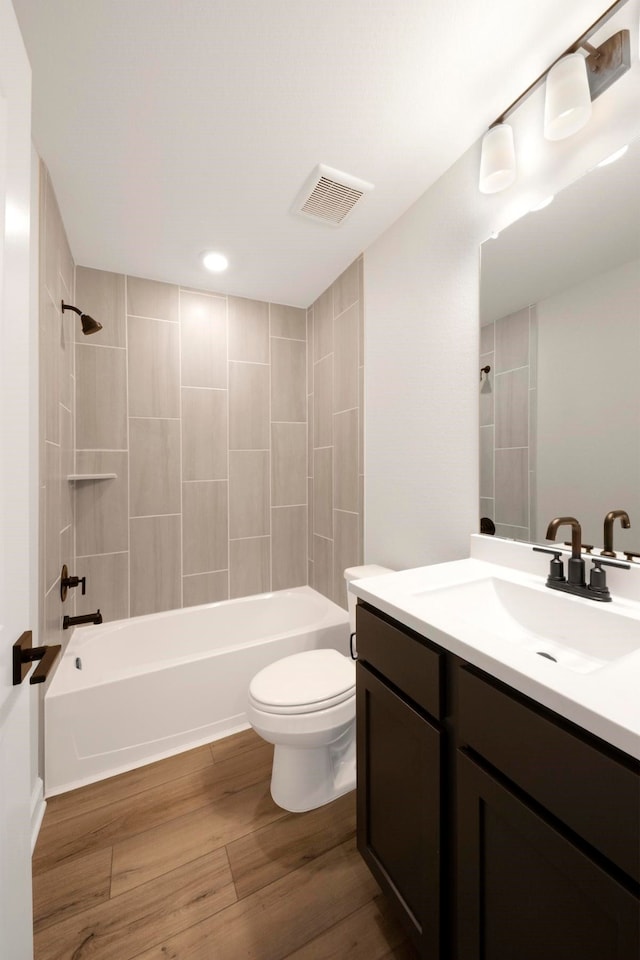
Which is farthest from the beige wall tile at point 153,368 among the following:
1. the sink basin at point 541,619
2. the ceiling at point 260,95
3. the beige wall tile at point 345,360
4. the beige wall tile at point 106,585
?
the sink basin at point 541,619

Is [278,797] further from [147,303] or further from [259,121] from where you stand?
[147,303]

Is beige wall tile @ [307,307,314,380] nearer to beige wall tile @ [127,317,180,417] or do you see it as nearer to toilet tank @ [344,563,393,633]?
beige wall tile @ [127,317,180,417]

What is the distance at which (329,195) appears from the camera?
5.50 ft

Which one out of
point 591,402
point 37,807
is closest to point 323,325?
point 591,402

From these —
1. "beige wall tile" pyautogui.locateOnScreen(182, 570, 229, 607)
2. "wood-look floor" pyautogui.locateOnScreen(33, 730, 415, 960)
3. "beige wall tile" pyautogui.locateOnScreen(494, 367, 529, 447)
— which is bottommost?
"wood-look floor" pyautogui.locateOnScreen(33, 730, 415, 960)

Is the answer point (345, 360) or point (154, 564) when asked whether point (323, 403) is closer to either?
point (345, 360)

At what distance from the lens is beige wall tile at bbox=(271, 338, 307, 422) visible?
2779 mm

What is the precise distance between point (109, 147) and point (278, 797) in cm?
253

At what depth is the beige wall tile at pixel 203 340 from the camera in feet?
8.17

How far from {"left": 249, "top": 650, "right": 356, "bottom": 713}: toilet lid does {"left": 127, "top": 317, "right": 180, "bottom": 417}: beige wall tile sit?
5.45 feet

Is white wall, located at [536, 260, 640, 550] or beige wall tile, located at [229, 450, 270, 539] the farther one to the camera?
beige wall tile, located at [229, 450, 270, 539]

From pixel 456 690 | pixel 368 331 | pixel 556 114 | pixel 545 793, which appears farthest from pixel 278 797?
pixel 556 114

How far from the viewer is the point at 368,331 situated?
2.11m

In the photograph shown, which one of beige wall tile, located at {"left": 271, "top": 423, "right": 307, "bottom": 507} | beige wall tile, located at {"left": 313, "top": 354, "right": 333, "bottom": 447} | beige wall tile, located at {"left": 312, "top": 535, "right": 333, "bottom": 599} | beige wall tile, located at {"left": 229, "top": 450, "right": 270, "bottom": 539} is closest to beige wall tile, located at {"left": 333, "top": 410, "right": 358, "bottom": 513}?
beige wall tile, located at {"left": 313, "top": 354, "right": 333, "bottom": 447}
